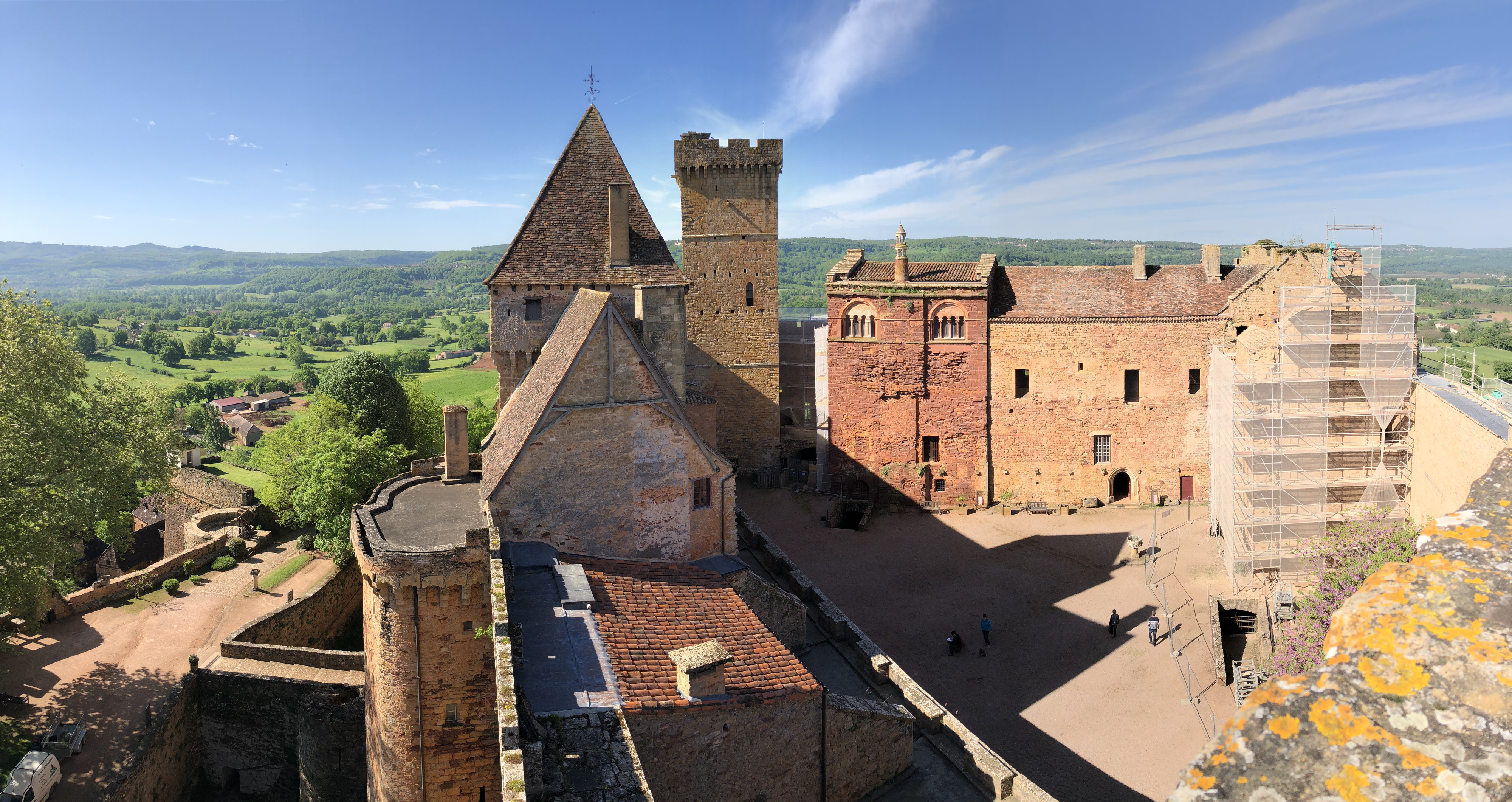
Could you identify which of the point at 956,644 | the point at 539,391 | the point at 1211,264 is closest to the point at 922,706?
the point at 956,644

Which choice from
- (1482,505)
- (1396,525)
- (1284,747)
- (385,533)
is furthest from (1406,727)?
(1396,525)

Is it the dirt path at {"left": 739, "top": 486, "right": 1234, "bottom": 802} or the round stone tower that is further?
the dirt path at {"left": 739, "top": 486, "right": 1234, "bottom": 802}

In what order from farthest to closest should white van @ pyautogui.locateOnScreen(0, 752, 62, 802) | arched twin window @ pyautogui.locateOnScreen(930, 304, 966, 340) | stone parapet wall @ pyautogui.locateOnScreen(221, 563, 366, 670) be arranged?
1. arched twin window @ pyautogui.locateOnScreen(930, 304, 966, 340)
2. stone parapet wall @ pyautogui.locateOnScreen(221, 563, 366, 670)
3. white van @ pyautogui.locateOnScreen(0, 752, 62, 802)

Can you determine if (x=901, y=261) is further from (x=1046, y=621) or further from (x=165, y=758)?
(x=165, y=758)

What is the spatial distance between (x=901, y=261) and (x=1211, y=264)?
13859 millimetres

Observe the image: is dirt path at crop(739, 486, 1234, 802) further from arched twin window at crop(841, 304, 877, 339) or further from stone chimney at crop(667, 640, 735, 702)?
stone chimney at crop(667, 640, 735, 702)

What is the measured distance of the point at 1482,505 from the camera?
386 centimetres

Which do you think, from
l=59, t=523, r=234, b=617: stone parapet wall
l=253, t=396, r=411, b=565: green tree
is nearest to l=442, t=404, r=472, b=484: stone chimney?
l=253, t=396, r=411, b=565: green tree

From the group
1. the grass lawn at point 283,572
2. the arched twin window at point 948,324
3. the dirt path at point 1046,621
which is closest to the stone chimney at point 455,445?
the dirt path at point 1046,621

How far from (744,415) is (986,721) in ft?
74.6

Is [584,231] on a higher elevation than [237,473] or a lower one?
higher

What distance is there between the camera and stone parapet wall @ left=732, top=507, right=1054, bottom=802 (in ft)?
55.7

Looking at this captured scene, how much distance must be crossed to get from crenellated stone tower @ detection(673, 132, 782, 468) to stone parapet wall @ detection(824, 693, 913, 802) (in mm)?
24086

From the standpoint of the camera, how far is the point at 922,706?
65.5 feet
